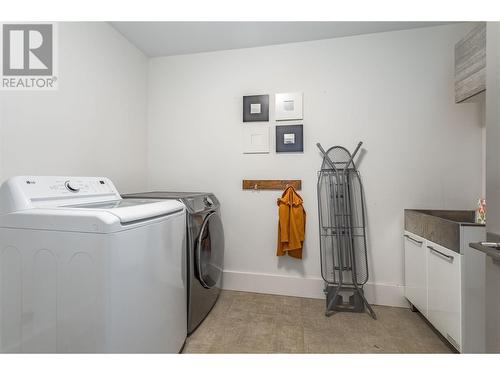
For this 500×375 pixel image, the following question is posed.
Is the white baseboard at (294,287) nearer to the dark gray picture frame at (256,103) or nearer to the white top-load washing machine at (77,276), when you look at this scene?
the white top-load washing machine at (77,276)

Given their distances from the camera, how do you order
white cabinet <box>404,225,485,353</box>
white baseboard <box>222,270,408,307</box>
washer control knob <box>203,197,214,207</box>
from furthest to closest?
white baseboard <box>222,270,408,307</box> < washer control knob <box>203,197,214,207</box> < white cabinet <box>404,225,485,353</box>

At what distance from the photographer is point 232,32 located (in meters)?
2.09

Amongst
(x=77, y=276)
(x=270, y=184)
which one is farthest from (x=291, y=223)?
(x=77, y=276)

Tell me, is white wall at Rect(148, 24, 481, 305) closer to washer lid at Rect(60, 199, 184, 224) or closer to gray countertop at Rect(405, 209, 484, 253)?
gray countertop at Rect(405, 209, 484, 253)

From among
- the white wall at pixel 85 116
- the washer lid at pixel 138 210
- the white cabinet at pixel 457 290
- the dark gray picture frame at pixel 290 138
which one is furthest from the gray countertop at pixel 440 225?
the white wall at pixel 85 116

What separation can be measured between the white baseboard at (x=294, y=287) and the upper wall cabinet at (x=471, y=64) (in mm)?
1622

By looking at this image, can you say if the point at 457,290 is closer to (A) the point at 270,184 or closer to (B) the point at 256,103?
(A) the point at 270,184

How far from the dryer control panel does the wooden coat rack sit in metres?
1.14

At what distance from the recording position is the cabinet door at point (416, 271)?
1.69 meters

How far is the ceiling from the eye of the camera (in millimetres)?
1982

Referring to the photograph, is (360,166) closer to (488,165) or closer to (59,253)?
(488,165)

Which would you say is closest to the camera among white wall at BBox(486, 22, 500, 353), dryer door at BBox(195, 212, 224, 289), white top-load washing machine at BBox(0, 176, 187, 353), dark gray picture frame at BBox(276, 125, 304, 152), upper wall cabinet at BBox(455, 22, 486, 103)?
white wall at BBox(486, 22, 500, 353)

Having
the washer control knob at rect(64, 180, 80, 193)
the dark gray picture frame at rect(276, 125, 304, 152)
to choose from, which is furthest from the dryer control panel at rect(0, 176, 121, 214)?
the dark gray picture frame at rect(276, 125, 304, 152)

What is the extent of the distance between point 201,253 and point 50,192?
94 centimetres
